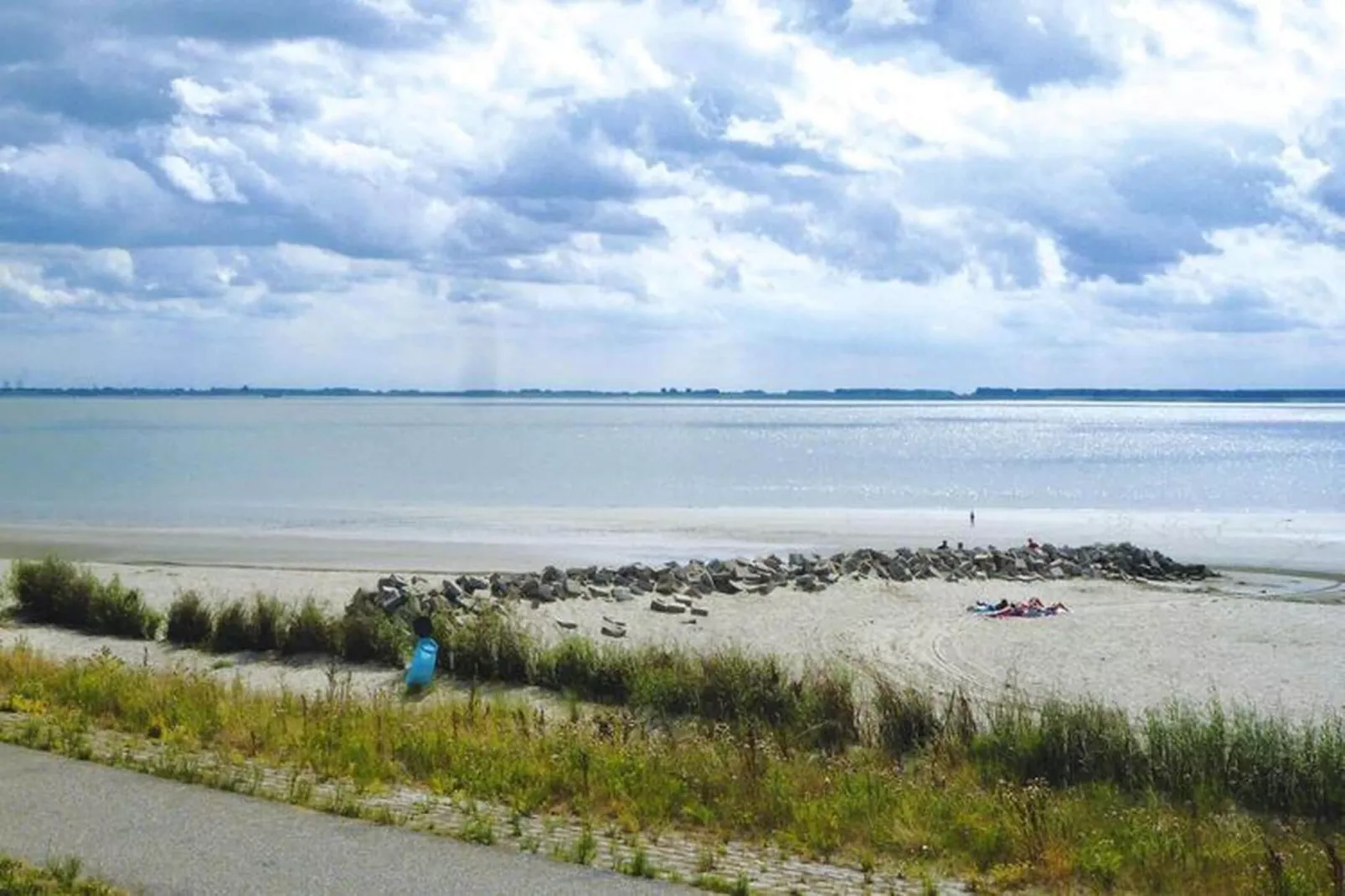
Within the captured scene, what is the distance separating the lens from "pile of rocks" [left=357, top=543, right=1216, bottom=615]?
21.5 metres

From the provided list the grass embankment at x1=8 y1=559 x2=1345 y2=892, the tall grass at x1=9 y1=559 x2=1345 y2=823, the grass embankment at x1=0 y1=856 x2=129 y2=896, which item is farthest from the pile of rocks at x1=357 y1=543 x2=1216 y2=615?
the grass embankment at x1=0 y1=856 x2=129 y2=896

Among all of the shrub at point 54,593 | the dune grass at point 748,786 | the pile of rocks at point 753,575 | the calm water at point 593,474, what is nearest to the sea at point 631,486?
the calm water at point 593,474

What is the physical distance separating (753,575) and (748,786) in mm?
16841

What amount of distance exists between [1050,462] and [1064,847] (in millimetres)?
81774

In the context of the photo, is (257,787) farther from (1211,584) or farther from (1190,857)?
(1211,584)

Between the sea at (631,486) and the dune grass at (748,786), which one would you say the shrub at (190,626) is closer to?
the dune grass at (748,786)

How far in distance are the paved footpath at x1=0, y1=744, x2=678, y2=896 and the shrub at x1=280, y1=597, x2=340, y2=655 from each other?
353 inches

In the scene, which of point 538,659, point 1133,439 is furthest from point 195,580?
point 1133,439

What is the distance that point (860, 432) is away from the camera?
143000 millimetres

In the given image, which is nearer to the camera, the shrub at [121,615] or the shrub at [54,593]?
the shrub at [121,615]

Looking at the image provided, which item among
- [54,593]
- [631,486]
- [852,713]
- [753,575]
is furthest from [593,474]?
[852,713]

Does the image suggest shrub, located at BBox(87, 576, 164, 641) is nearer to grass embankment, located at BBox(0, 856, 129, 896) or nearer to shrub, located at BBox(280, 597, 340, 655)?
shrub, located at BBox(280, 597, 340, 655)

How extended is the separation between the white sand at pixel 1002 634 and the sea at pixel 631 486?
9848 millimetres

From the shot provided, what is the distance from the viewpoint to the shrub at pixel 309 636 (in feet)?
58.0
